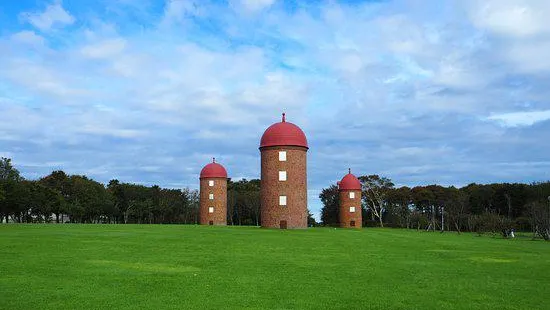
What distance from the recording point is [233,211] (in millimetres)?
101750

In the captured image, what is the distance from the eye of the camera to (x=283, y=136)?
50.0 m

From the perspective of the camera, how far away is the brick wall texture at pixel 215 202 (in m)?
73.1

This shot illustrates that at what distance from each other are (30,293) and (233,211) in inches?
3554

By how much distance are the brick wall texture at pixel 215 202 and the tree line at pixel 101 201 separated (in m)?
21.9

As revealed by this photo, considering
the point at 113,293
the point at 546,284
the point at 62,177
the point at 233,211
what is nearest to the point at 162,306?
the point at 113,293

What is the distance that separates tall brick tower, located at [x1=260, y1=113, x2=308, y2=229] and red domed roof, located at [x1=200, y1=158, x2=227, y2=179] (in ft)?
79.6

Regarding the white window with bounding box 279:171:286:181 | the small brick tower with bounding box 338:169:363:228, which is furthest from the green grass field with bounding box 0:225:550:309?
the small brick tower with bounding box 338:169:363:228

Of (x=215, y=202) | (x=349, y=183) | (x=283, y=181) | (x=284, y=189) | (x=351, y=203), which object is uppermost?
(x=349, y=183)

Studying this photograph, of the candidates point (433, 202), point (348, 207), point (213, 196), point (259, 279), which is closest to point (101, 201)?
point (213, 196)

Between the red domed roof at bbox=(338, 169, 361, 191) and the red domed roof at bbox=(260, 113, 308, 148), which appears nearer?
the red domed roof at bbox=(260, 113, 308, 148)

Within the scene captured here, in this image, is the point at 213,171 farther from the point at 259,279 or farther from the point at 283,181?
the point at 259,279

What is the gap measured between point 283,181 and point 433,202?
48.3 meters

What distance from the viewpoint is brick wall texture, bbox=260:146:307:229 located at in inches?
1944

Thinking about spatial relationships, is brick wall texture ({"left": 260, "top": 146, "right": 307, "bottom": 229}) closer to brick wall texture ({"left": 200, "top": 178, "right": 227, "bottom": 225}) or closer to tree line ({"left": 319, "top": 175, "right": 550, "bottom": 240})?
brick wall texture ({"left": 200, "top": 178, "right": 227, "bottom": 225})
